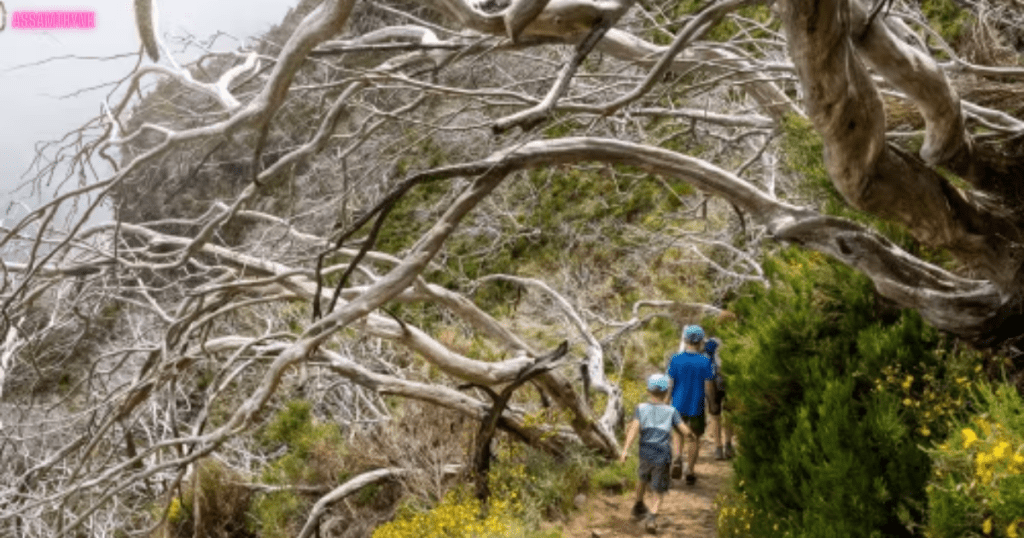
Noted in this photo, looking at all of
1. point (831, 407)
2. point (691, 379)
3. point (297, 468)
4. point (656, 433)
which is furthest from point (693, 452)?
point (297, 468)

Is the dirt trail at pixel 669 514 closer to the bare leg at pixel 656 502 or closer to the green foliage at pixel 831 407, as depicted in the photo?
the bare leg at pixel 656 502

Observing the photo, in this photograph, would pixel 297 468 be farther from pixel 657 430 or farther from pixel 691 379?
pixel 657 430

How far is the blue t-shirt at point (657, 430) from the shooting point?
6.26 metres

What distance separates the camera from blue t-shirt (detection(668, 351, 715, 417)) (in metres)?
7.34

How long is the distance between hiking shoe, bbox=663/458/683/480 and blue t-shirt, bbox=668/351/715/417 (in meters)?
0.72

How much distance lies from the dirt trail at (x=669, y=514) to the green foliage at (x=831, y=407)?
1.44ft

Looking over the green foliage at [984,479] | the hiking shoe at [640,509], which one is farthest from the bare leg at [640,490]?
the green foliage at [984,479]

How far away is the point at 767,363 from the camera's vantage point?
5723 mm

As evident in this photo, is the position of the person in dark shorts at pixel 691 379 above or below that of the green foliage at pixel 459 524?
above

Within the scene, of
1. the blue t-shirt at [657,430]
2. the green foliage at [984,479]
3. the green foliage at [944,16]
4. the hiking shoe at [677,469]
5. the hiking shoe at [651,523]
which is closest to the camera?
the green foliage at [984,479]

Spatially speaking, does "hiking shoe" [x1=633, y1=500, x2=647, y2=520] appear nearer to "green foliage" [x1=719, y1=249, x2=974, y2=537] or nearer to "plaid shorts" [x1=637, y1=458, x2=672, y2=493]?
"plaid shorts" [x1=637, y1=458, x2=672, y2=493]

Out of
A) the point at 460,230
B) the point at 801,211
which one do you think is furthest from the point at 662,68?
the point at 460,230

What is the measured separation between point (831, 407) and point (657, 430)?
1788mm

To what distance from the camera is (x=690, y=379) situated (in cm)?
741
